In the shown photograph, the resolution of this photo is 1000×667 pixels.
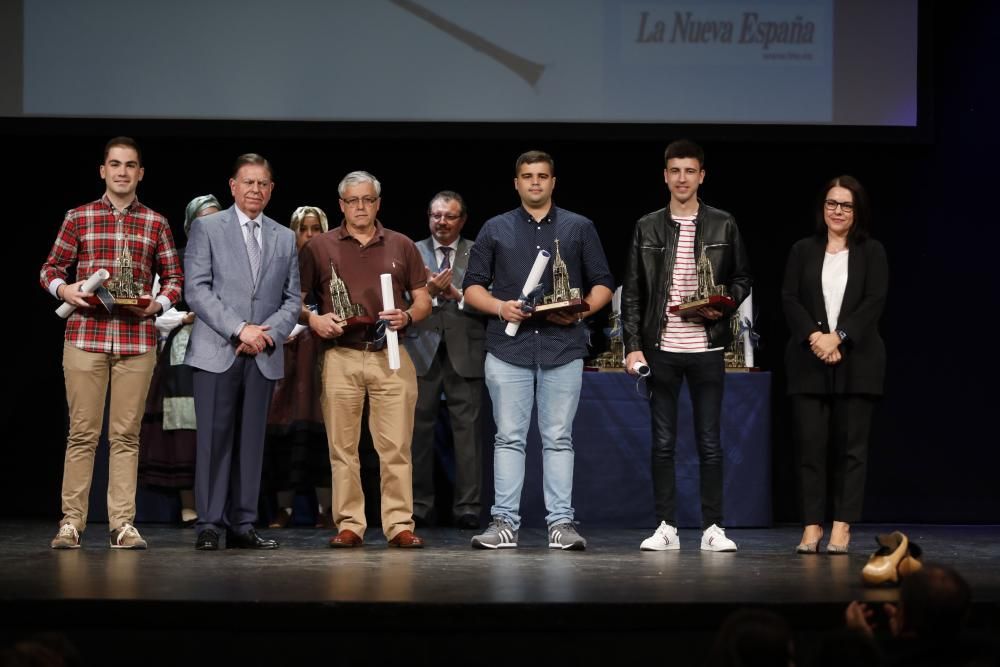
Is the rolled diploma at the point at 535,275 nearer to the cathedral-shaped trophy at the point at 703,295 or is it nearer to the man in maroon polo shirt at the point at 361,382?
the man in maroon polo shirt at the point at 361,382

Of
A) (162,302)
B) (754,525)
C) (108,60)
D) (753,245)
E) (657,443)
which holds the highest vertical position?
(108,60)

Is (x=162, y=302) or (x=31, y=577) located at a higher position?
(x=162, y=302)

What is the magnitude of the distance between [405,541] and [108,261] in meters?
1.60

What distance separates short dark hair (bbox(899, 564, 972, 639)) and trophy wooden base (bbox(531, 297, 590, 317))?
2.45 meters

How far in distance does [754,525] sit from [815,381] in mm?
1510

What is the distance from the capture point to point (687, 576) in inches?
163

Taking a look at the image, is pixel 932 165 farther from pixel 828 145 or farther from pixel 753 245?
pixel 753 245

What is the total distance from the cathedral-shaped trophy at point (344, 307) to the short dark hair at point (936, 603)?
2.78 m

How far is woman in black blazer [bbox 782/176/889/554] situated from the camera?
5035 millimetres

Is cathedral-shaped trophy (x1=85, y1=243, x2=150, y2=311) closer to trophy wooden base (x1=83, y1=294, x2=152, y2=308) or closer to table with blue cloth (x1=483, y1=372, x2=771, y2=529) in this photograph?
trophy wooden base (x1=83, y1=294, x2=152, y2=308)

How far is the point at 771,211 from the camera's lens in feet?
23.3

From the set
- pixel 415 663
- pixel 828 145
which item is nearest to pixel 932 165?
pixel 828 145

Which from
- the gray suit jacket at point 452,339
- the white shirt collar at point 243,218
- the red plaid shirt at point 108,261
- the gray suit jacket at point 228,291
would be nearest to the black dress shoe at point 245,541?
the gray suit jacket at point 228,291

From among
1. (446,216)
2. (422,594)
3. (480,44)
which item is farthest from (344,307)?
(480,44)
